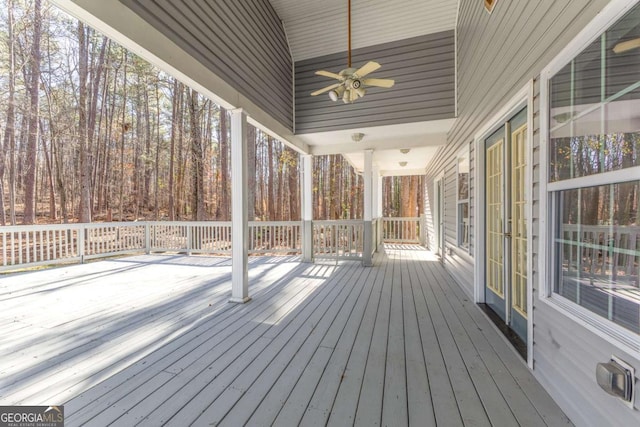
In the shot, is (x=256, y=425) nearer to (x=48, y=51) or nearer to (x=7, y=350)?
(x=7, y=350)

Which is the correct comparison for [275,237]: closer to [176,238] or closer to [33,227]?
[176,238]

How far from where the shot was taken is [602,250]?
1268mm

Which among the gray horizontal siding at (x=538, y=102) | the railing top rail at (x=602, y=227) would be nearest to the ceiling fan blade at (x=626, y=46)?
the gray horizontal siding at (x=538, y=102)

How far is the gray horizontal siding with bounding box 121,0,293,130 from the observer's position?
7.26 feet

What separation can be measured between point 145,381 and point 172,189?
11.5 metres

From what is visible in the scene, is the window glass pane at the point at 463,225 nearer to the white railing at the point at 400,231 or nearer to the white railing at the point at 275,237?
the white railing at the point at 275,237

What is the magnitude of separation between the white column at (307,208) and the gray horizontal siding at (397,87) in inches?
43.4

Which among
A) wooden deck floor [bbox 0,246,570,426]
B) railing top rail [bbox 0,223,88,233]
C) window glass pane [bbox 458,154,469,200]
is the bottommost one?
wooden deck floor [bbox 0,246,570,426]

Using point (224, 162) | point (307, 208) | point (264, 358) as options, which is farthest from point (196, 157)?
point (264, 358)

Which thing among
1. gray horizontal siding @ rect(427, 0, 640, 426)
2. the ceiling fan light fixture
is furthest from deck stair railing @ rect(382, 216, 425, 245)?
gray horizontal siding @ rect(427, 0, 640, 426)

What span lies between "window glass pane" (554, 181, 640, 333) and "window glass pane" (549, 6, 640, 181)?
137 mm

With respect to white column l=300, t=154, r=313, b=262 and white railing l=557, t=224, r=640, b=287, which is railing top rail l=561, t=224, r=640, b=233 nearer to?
white railing l=557, t=224, r=640, b=287

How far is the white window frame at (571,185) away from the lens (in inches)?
42.6

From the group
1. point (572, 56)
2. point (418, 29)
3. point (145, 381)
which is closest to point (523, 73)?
point (572, 56)
